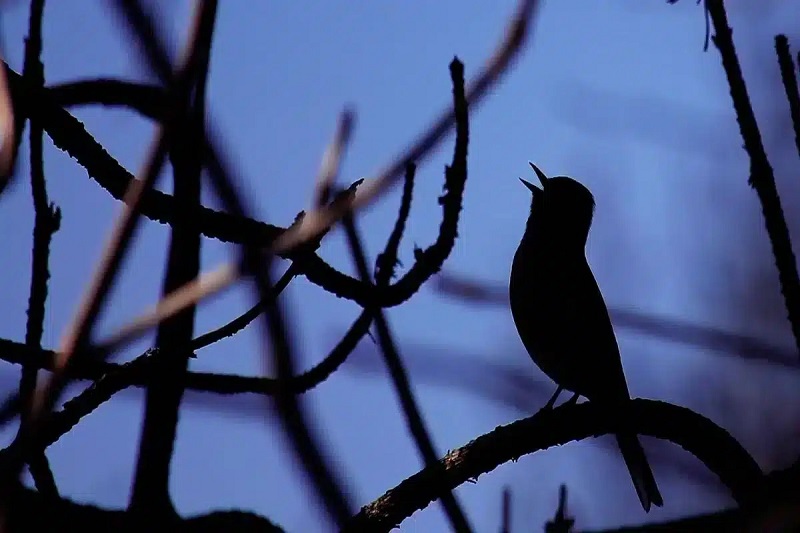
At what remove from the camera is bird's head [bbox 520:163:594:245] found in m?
4.71

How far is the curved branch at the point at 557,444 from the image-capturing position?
2.10m

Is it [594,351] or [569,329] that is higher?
[569,329]

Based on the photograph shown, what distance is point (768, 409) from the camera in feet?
23.0

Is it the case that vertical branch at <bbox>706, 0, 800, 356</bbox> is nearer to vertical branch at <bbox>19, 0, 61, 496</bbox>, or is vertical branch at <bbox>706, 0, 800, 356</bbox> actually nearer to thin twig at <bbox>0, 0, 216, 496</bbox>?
thin twig at <bbox>0, 0, 216, 496</bbox>

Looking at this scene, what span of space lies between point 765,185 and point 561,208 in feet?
9.43

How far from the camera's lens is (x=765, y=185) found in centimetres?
195

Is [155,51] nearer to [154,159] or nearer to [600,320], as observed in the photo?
[154,159]

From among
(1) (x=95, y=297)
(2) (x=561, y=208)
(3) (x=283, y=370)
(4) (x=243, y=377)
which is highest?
(2) (x=561, y=208)

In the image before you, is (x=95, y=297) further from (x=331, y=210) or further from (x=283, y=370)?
(x=283, y=370)

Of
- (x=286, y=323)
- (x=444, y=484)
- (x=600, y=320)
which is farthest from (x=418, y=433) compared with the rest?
(x=600, y=320)

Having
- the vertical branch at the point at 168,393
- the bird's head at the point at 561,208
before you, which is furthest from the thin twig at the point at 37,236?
the bird's head at the point at 561,208

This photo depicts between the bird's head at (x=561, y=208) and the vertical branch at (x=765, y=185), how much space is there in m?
2.64

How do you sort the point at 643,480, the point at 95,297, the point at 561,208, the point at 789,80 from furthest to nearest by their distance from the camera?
the point at 561,208 < the point at 643,480 < the point at 789,80 < the point at 95,297

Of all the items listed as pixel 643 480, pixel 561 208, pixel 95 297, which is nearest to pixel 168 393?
pixel 95 297
